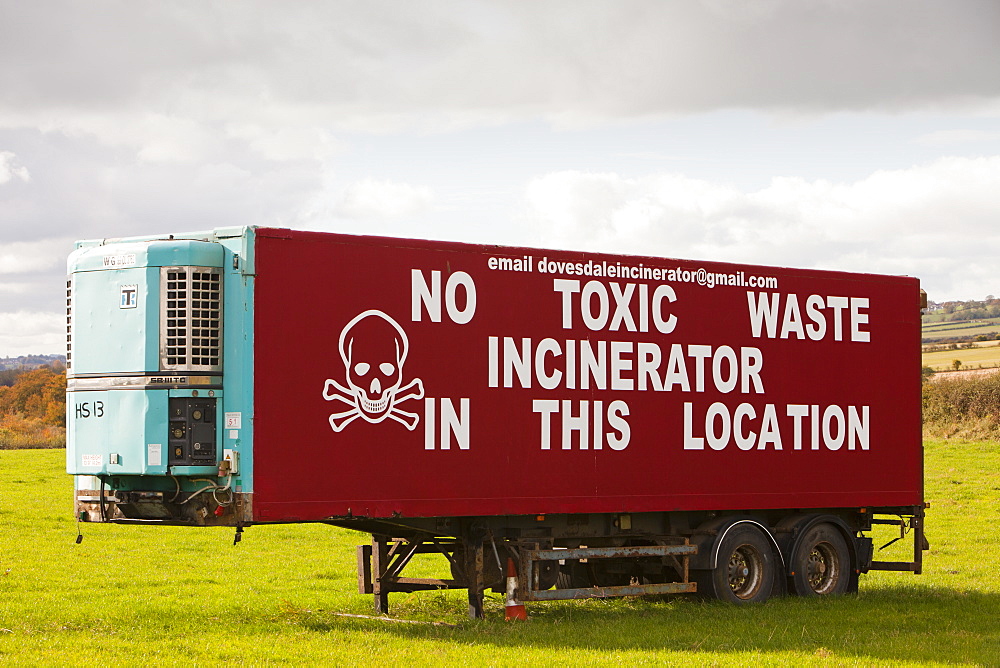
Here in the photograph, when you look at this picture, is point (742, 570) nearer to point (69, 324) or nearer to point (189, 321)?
point (189, 321)

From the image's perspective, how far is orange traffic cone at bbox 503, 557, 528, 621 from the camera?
14719 millimetres

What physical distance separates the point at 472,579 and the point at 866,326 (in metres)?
6.37

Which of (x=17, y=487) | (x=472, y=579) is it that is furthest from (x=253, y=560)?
(x=17, y=487)

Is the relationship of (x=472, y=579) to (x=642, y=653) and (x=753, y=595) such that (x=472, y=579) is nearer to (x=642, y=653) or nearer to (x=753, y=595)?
(x=642, y=653)

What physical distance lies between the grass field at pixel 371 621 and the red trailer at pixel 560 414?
0.75m

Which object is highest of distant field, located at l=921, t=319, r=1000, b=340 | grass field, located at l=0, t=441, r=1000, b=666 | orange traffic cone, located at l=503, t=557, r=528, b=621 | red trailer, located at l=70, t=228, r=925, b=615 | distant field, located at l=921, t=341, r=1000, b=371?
distant field, located at l=921, t=319, r=1000, b=340

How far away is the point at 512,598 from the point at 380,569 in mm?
1762

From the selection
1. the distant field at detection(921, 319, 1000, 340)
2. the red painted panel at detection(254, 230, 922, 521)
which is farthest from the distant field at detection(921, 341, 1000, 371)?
the red painted panel at detection(254, 230, 922, 521)

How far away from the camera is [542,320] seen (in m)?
14.8

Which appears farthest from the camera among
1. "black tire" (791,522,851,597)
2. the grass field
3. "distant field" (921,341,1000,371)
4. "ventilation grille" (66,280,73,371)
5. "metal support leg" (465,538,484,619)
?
"distant field" (921,341,1000,371)

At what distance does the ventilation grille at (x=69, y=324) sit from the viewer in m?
13.7

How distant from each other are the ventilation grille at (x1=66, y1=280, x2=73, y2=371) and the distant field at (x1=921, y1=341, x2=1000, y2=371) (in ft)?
181

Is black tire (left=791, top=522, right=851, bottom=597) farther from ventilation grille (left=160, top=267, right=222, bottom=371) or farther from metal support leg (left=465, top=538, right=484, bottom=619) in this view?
ventilation grille (left=160, top=267, right=222, bottom=371)

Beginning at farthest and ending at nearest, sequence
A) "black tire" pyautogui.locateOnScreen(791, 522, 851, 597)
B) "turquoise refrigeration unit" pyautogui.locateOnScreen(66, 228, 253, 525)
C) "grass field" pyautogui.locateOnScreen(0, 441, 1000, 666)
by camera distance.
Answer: "black tire" pyautogui.locateOnScreen(791, 522, 851, 597), "turquoise refrigeration unit" pyautogui.locateOnScreen(66, 228, 253, 525), "grass field" pyautogui.locateOnScreen(0, 441, 1000, 666)
